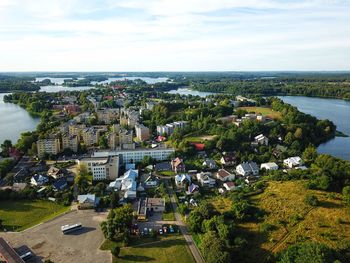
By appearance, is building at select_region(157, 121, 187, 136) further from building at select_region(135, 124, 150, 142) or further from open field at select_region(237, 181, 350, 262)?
open field at select_region(237, 181, 350, 262)

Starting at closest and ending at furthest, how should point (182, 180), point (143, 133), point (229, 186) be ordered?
point (229, 186), point (182, 180), point (143, 133)

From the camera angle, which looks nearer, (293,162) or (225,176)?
(225,176)

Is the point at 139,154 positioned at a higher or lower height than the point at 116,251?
higher

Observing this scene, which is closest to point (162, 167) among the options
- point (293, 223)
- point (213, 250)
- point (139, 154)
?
point (139, 154)

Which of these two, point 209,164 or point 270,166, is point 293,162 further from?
point 209,164

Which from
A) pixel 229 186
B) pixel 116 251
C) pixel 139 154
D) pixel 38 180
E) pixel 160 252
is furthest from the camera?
pixel 139 154
